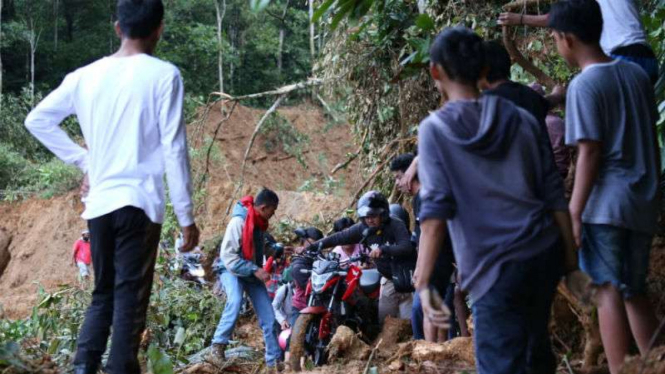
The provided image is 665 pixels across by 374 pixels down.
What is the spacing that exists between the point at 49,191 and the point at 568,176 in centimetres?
2420

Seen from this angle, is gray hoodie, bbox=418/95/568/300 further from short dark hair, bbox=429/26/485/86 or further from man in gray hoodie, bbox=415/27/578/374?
short dark hair, bbox=429/26/485/86

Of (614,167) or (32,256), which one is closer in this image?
(614,167)

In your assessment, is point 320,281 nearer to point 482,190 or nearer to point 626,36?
point 626,36

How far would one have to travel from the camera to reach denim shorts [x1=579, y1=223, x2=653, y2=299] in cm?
421

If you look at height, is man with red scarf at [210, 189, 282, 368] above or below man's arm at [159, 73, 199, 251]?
below

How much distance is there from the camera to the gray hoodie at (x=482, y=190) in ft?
11.6

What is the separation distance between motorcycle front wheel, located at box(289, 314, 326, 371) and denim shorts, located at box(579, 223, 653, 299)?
4.66m

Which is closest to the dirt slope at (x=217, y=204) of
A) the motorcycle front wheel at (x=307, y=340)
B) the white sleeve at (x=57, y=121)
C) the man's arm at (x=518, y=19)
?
the motorcycle front wheel at (x=307, y=340)

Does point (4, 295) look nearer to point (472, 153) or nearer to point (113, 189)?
point (113, 189)

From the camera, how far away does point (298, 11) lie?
37.2m

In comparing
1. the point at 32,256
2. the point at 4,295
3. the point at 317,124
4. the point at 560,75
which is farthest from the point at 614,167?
the point at 317,124

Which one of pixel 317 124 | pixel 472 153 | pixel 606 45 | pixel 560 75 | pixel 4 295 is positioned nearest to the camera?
pixel 472 153

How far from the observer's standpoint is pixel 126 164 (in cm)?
452

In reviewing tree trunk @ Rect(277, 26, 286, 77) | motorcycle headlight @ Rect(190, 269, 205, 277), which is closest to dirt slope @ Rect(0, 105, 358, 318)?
motorcycle headlight @ Rect(190, 269, 205, 277)
